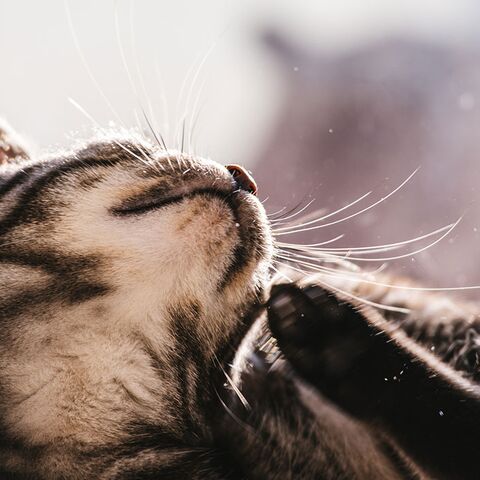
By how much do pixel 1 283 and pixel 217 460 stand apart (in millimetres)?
285

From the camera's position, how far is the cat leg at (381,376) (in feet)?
2.04

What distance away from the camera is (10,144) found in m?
1.00

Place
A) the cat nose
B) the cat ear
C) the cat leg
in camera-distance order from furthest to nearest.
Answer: the cat ear → the cat nose → the cat leg

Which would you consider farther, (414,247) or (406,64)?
(406,64)

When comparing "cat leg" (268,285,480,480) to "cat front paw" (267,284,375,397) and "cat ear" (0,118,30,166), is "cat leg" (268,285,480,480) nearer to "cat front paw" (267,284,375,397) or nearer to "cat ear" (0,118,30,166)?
"cat front paw" (267,284,375,397)

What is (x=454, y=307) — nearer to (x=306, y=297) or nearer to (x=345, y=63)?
(x=306, y=297)

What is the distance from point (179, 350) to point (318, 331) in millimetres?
153

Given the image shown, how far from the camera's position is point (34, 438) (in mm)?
646

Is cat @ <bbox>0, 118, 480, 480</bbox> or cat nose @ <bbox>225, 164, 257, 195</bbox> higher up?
cat nose @ <bbox>225, 164, 257, 195</bbox>

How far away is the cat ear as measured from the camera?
3.22ft

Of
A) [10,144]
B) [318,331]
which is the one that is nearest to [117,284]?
[318,331]

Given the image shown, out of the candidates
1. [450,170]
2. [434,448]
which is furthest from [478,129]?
[434,448]

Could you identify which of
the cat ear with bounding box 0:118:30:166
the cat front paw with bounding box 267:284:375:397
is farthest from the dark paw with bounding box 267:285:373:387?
the cat ear with bounding box 0:118:30:166

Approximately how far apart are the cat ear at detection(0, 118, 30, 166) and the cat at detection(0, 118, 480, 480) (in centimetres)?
22
